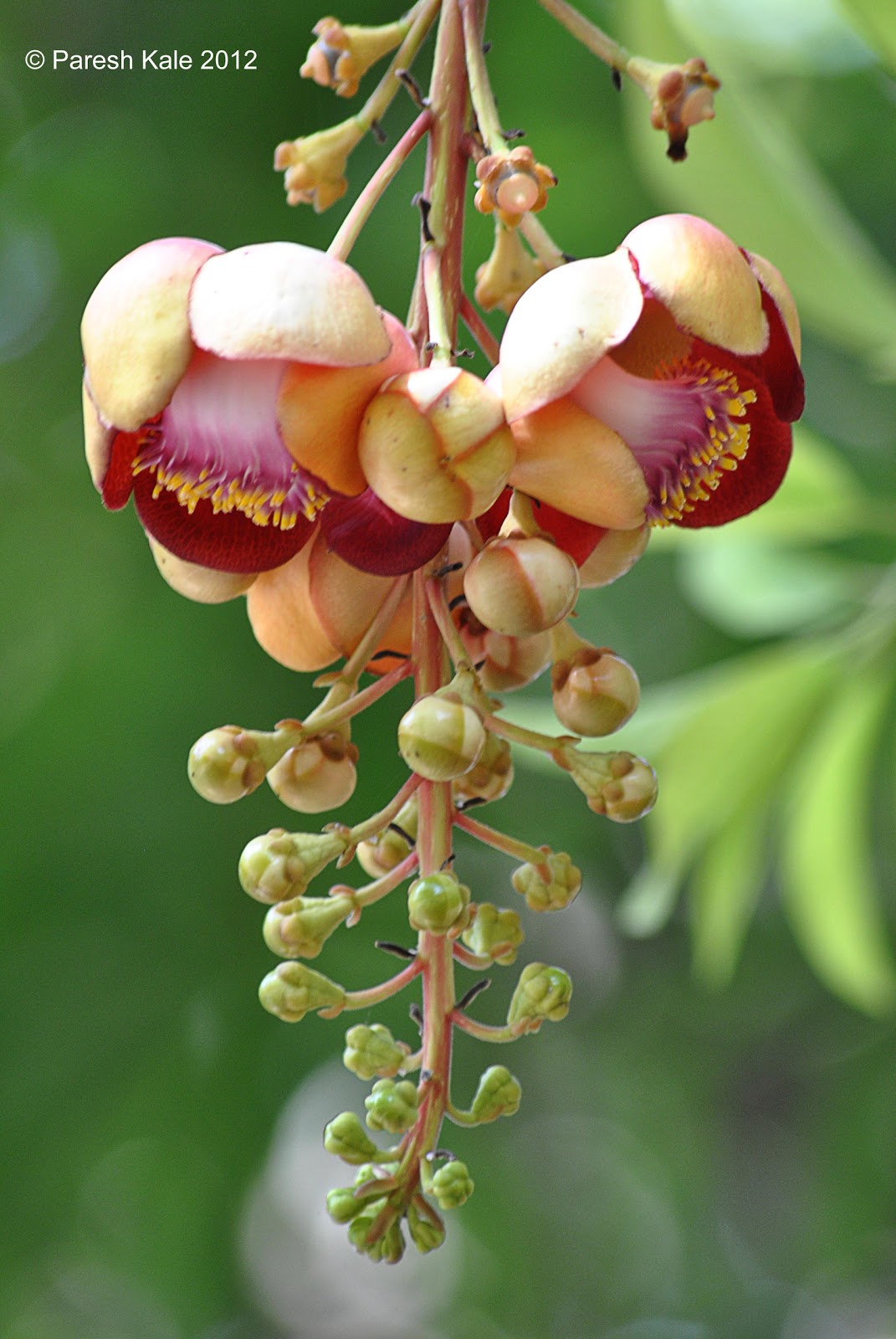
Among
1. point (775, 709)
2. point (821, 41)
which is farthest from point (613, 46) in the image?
point (821, 41)

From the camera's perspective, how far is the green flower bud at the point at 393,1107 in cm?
44

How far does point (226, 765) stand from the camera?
1.45ft

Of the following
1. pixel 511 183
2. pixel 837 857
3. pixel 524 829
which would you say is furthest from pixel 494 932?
pixel 524 829

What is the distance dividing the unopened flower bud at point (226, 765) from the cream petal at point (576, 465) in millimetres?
118

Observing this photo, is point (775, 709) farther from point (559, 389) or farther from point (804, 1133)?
point (804, 1133)

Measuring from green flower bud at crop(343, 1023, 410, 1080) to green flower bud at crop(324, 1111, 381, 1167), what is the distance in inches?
0.7

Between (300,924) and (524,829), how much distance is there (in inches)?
63.2

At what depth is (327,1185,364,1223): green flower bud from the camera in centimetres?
43

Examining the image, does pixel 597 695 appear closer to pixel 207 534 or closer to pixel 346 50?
pixel 207 534

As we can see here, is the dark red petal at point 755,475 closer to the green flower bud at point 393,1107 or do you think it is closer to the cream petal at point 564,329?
the cream petal at point 564,329

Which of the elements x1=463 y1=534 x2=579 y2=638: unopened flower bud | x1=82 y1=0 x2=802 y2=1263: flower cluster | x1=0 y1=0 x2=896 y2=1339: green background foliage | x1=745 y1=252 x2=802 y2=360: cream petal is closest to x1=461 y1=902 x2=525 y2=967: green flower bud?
x1=82 y1=0 x2=802 y2=1263: flower cluster

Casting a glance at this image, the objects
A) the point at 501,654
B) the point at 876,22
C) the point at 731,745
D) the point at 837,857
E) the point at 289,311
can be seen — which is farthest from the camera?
the point at 837,857

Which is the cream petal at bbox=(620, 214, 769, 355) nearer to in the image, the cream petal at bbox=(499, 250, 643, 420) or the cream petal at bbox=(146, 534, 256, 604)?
the cream petal at bbox=(499, 250, 643, 420)

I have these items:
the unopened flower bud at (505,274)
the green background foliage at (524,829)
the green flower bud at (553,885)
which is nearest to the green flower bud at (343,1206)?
the green flower bud at (553,885)
